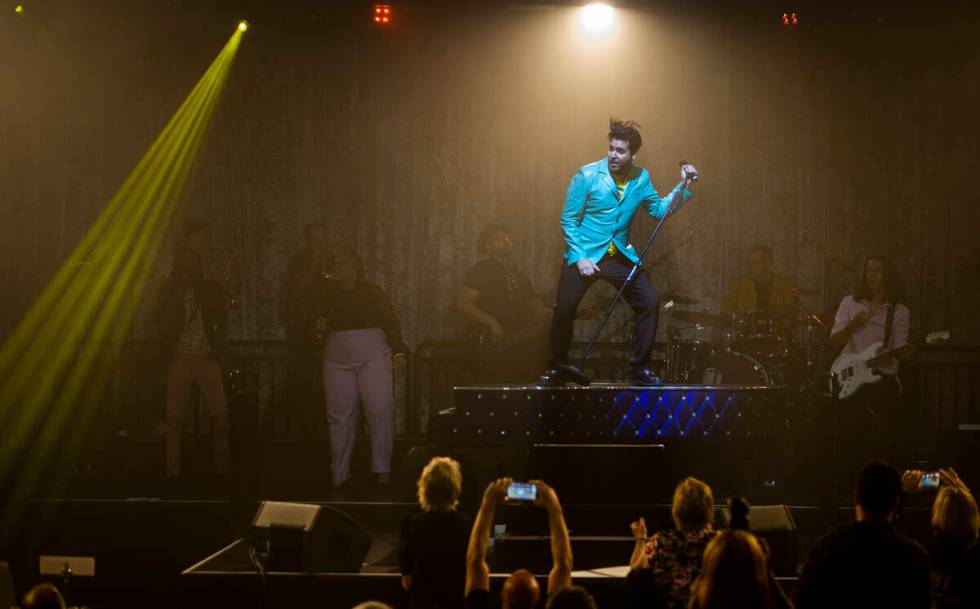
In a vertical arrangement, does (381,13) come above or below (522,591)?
above

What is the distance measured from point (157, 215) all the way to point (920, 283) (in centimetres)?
818

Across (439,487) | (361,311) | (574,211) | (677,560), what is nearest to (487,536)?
(439,487)

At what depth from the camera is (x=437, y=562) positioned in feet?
19.1

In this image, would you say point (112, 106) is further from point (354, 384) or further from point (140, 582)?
point (140, 582)

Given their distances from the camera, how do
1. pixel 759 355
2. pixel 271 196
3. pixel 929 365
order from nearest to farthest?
pixel 759 355 → pixel 929 365 → pixel 271 196

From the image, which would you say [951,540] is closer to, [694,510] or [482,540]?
[694,510]

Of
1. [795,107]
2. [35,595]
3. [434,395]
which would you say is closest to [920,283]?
[795,107]

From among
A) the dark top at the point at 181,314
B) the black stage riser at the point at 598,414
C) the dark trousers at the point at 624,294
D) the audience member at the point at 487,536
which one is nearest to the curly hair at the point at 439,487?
the audience member at the point at 487,536

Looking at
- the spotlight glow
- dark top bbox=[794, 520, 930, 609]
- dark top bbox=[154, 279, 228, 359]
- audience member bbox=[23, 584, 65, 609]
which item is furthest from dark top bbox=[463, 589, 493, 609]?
the spotlight glow

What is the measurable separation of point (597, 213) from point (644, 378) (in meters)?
1.35

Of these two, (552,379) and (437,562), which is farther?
(552,379)

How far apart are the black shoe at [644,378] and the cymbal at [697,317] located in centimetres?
247

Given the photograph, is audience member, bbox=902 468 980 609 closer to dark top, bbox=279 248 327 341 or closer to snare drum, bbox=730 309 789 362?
snare drum, bbox=730 309 789 362

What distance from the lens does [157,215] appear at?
40.8 ft
